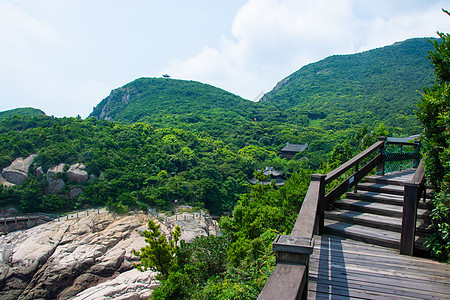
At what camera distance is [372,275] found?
2.52 metres

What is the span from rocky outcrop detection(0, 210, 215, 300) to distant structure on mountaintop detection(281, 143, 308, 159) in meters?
33.9

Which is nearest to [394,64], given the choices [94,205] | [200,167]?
[200,167]

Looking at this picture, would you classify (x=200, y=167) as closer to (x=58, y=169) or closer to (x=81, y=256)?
(x=58, y=169)

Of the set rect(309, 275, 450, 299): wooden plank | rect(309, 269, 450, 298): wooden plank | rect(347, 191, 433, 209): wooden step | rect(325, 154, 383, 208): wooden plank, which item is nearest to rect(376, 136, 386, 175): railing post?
rect(325, 154, 383, 208): wooden plank

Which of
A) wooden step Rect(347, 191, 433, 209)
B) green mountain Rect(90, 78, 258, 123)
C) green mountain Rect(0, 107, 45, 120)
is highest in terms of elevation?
green mountain Rect(90, 78, 258, 123)

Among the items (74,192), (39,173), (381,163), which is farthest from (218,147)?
(381,163)

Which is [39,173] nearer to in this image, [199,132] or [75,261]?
[75,261]

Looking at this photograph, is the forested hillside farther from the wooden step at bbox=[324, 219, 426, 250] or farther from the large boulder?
the wooden step at bbox=[324, 219, 426, 250]

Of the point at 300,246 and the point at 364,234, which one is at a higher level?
the point at 300,246

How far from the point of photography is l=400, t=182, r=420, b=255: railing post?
274 centimetres

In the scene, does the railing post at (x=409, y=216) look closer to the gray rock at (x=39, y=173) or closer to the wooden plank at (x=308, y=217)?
the wooden plank at (x=308, y=217)

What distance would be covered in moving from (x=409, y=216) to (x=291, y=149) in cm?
5142

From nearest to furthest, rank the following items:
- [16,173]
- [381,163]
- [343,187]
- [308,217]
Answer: [308,217] → [343,187] → [381,163] → [16,173]

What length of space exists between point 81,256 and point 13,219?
10.6 meters
